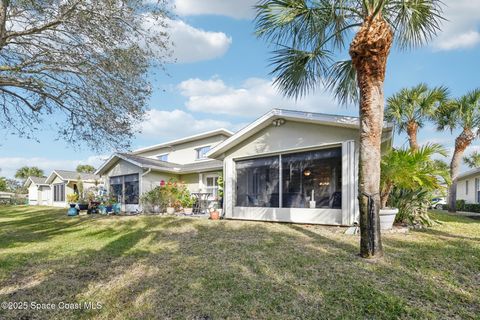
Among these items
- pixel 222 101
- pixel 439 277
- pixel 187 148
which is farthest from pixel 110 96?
pixel 222 101

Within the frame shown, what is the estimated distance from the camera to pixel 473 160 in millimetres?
33750

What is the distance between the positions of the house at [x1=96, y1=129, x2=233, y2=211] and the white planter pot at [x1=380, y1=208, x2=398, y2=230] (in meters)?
10.7

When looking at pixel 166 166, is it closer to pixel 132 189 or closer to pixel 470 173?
pixel 132 189

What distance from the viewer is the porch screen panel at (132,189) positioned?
787 inches

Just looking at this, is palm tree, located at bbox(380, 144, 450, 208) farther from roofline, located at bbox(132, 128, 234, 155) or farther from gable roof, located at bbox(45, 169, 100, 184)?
gable roof, located at bbox(45, 169, 100, 184)

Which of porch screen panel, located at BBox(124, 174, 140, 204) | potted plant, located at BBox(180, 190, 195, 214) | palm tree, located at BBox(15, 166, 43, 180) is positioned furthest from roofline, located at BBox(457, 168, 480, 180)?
palm tree, located at BBox(15, 166, 43, 180)

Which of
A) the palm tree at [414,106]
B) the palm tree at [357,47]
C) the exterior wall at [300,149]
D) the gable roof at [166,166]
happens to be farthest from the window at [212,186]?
the palm tree at [414,106]

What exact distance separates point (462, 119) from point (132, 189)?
75.1ft

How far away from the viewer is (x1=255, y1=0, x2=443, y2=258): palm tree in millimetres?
5977

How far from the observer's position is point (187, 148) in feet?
74.8

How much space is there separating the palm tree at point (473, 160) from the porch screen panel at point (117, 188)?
37.8 meters

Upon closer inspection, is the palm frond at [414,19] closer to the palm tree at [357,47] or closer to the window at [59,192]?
the palm tree at [357,47]

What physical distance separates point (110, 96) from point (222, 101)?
16.8 meters

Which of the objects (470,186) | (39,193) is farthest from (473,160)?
(39,193)
